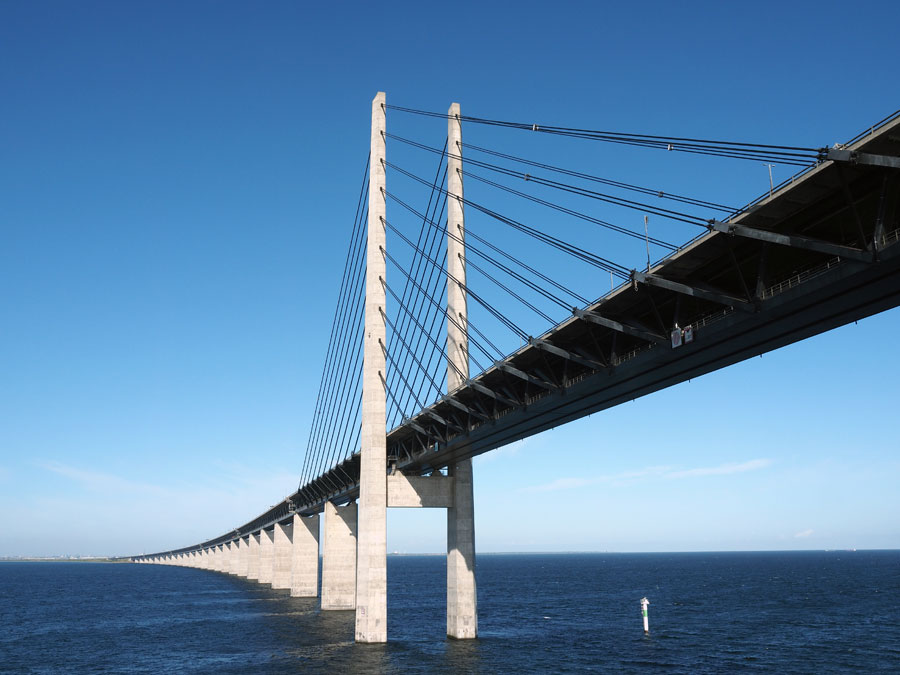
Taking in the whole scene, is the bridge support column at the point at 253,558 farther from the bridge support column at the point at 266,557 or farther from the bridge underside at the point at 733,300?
the bridge underside at the point at 733,300

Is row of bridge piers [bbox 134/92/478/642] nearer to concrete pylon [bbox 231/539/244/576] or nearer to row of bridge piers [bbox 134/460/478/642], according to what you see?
row of bridge piers [bbox 134/460/478/642]

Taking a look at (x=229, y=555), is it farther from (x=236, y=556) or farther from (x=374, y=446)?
(x=374, y=446)

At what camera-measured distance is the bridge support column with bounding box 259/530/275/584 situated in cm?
11000


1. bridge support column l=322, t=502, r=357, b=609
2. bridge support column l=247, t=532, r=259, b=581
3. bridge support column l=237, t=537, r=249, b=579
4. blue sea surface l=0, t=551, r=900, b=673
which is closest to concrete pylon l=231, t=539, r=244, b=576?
bridge support column l=237, t=537, r=249, b=579

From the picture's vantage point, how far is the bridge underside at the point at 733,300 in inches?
674

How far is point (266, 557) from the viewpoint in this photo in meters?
111

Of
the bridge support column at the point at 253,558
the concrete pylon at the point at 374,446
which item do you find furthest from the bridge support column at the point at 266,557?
the concrete pylon at the point at 374,446

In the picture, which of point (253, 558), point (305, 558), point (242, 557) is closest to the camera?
point (305, 558)

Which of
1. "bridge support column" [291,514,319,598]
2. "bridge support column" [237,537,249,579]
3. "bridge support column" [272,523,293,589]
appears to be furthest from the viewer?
"bridge support column" [237,537,249,579]

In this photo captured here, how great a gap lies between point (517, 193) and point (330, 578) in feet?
141

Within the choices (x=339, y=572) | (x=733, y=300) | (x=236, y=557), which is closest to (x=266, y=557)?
(x=236, y=557)

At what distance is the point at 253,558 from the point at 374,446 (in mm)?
90289

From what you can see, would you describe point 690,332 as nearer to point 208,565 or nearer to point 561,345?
point 561,345

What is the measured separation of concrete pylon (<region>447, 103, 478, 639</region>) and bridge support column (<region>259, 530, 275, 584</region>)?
72.5m
